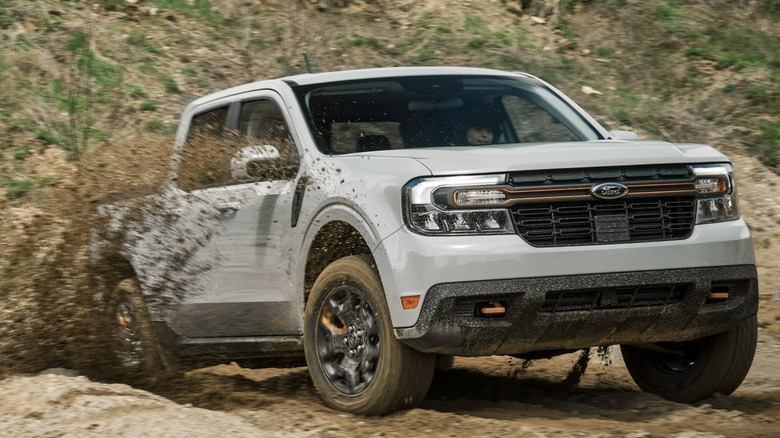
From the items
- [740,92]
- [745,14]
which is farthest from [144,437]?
[745,14]

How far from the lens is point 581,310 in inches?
205

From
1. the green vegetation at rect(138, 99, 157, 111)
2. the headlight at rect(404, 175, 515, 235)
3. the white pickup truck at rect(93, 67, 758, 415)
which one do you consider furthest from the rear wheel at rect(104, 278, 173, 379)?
the green vegetation at rect(138, 99, 157, 111)

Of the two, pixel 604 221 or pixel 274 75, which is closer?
pixel 604 221

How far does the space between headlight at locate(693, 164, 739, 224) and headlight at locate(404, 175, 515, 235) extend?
0.96 m

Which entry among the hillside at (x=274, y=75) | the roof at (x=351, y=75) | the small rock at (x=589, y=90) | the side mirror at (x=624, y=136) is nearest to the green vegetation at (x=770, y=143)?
the hillside at (x=274, y=75)

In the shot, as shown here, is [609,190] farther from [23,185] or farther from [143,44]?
[143,44]

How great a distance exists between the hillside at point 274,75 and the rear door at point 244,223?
392 mm

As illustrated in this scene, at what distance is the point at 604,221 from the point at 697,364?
3.91 ft

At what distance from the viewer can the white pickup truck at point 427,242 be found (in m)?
5.11

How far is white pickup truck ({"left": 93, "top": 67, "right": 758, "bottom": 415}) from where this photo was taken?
5109 mm

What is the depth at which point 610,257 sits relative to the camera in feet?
17.0

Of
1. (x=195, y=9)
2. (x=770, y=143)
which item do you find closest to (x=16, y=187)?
(x=195, y=9)

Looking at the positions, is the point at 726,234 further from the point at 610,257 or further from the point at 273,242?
the point at 273,242

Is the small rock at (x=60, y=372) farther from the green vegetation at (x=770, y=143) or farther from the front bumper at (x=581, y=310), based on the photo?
the green vegetation at (x=770, y=143)
